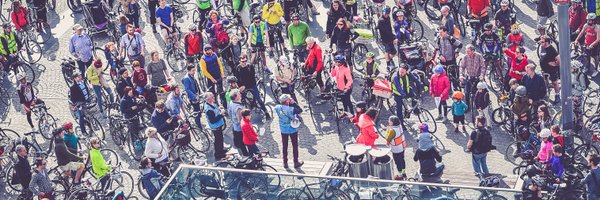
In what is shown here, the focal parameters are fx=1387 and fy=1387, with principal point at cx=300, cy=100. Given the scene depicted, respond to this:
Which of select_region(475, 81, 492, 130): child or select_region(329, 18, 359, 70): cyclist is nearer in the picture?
select_region(475, 81, 492, 130): child

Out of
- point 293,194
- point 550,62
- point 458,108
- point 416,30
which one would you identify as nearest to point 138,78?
point 458,108

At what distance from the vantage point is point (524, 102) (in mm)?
27453

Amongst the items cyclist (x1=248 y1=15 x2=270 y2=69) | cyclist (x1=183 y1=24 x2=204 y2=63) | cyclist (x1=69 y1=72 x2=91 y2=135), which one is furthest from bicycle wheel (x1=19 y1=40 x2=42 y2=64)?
cyclist (x1=248 y1=15 x2=270 y2=69)

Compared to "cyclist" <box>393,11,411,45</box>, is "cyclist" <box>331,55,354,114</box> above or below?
below

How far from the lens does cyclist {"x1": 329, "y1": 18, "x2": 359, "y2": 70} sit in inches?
1209

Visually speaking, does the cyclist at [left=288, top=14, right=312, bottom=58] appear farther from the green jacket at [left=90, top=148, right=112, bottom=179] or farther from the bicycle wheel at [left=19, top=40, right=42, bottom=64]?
the bicycle wheel at [left=19, top=40, right=42, bottom=64]

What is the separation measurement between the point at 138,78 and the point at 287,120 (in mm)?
4356

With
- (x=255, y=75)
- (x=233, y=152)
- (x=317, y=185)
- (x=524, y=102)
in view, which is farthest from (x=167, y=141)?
(x=524, y=102)

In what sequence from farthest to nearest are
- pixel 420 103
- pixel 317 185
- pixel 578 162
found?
pixel 420 103 → pixel 578 162 → pixel 317 185

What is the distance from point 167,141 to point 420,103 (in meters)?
5.67

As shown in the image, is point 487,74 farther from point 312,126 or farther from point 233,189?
point 233,189

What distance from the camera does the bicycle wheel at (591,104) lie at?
93.8ft

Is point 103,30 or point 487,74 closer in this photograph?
point 487,74

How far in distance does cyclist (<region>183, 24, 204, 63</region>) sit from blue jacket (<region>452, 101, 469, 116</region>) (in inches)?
256
